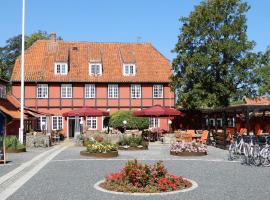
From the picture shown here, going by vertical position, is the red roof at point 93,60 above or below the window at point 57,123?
above

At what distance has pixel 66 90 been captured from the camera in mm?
41500

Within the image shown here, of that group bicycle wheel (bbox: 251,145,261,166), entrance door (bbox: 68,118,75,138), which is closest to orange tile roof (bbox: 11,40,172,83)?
entrance door (bbox: 68,118,75,138)

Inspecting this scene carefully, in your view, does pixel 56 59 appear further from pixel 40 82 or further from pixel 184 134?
pixel 184 134

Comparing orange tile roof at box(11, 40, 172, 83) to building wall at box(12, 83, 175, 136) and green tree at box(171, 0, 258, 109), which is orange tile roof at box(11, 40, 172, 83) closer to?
building wall at box(12, 83, 175, 136)

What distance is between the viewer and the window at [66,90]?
41366 millimetres

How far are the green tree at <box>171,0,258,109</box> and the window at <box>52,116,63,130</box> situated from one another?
1240 centimetres

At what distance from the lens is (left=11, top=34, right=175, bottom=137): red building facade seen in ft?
135

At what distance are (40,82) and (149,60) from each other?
1162 cm

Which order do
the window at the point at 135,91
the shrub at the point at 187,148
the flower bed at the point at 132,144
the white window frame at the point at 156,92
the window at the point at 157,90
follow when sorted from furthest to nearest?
the window at the point at 157,90 < the white window frame at the point at 156,92 < the window at the point at 135,91 < the flower bed at the point at 132,144 < the shrub at the point at 187,148

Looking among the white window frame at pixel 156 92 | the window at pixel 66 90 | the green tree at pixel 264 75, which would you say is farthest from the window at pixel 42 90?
the green tree at pixel 264 75

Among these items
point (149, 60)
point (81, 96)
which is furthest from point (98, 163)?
point (149, 60)

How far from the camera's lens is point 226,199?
9484 millimetres

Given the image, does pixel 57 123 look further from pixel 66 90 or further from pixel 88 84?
pixel 88 84

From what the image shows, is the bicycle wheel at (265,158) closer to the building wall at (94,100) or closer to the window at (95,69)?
the building wall at (94,100)
